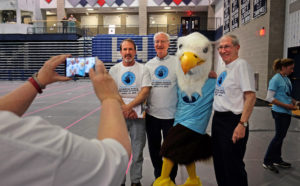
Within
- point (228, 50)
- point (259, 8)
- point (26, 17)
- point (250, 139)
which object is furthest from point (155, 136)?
point (26, 17)

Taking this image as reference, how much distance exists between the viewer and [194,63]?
2574 mm

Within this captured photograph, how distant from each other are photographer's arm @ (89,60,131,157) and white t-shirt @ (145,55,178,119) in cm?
207

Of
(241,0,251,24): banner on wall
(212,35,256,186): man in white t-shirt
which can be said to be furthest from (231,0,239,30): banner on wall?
(212,35,256,186): man in white t-shirt

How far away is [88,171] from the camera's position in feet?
2.20

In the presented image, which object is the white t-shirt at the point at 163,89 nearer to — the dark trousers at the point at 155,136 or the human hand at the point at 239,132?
the dark trousers at the point at 155,136

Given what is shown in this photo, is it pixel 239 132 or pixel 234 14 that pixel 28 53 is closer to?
pixel 234 14

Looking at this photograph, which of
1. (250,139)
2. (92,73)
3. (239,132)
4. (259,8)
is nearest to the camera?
(92,73)

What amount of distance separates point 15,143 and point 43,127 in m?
0.08

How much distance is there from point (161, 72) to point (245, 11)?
11499 mm

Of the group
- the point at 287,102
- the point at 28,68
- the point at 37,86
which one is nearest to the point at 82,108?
the point at 287,102

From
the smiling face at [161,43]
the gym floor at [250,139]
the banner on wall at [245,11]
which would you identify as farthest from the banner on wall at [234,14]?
the smiling face at [161,43]

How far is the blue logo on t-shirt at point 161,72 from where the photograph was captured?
3.07 m

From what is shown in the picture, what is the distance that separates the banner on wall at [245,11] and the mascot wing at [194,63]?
11049 mm

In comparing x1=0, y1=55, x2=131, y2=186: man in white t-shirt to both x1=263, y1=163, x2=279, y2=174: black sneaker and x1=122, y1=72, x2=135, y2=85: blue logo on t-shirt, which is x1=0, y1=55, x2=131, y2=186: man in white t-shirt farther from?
x1=263, y1=163, x2=279, y2=174: black sneaker
